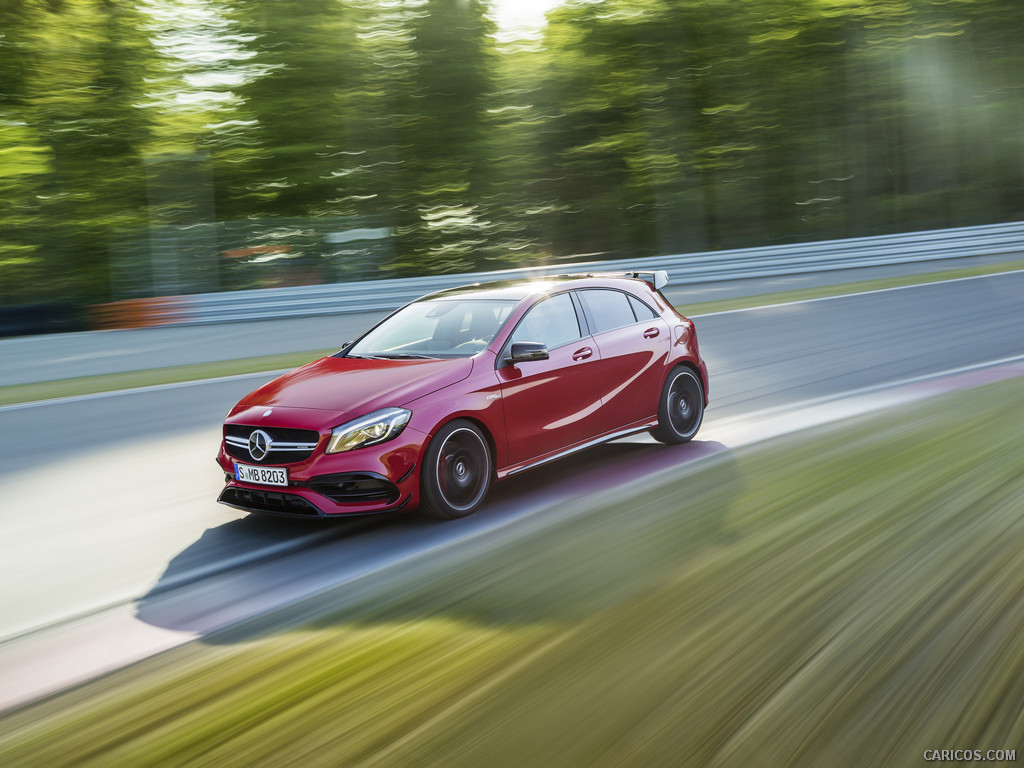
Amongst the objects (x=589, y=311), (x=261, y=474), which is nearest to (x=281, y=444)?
(x=261, y=474)

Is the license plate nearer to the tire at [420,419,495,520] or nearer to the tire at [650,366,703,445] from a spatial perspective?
the tire at [420,419,495,520]

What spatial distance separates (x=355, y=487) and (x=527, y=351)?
1.46 metres

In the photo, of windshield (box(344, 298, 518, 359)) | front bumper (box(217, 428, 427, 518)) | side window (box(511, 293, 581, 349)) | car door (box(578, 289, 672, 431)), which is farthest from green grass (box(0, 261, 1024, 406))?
front bumper (box(217, 428, 427, 518))

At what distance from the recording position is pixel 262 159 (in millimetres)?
27047

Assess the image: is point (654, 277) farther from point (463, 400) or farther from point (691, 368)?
point (463, 400)

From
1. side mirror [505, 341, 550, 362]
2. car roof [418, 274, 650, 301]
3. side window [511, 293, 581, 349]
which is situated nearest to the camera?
side mirror [505, 341, 550, 362]

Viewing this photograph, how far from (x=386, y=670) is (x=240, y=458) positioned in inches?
104

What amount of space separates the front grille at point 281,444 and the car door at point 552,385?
1328 mm

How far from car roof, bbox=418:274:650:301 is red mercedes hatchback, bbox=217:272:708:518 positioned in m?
0.02

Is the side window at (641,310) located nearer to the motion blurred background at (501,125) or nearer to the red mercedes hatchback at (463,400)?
the red mercedes hatchback at (463,400)

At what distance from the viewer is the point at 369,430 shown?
6.09m

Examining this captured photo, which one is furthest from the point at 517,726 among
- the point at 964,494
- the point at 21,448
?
the point at 21,448

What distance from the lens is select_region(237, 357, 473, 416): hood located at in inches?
245

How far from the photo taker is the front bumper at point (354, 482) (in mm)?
6023
